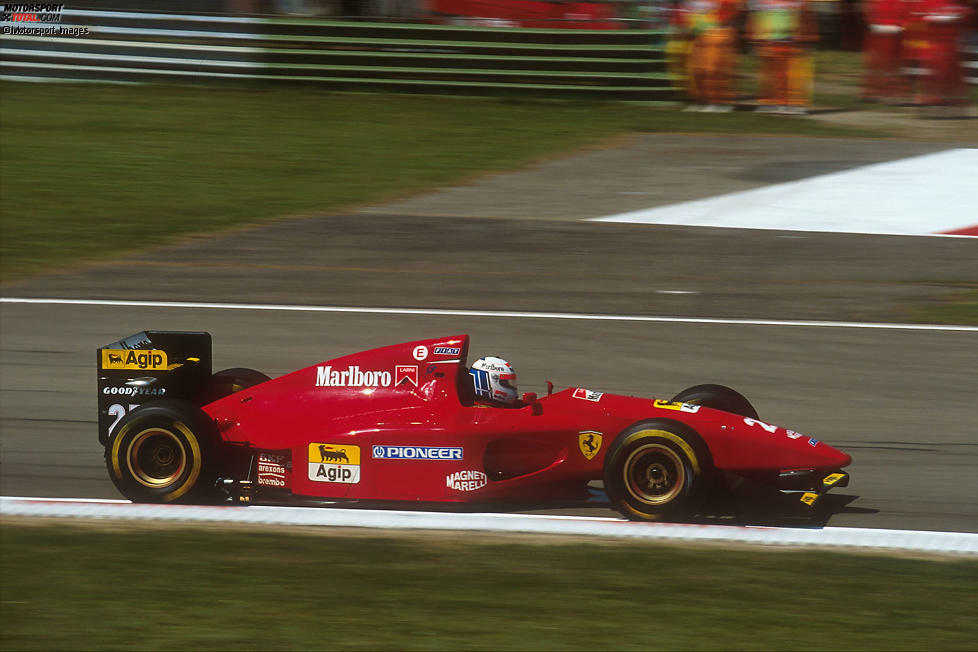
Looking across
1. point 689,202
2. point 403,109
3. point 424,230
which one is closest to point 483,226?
point 424,230

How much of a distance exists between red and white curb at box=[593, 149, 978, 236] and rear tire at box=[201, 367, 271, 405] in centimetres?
720

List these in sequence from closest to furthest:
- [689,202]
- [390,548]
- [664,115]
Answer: [390,548]
[689,202]
[664,115]

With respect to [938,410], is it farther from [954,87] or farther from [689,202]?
[954,87]

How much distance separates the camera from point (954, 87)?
20.3 m

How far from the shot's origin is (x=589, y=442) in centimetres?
705

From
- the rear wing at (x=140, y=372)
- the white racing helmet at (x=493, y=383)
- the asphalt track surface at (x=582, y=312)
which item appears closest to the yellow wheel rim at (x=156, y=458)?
the rear wing at (x=140, y=372)

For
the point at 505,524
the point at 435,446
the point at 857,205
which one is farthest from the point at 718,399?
the point at 857,205

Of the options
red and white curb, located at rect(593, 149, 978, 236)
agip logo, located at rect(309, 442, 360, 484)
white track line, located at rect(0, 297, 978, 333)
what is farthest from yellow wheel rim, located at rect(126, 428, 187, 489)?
red and white curb, located at rect(593, 149, 978, 236)

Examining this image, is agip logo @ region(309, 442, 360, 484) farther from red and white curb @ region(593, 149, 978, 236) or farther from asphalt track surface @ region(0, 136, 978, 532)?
red and white curb @ region(593, 149, 978, 236)

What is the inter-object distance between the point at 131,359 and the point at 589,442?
2711mm

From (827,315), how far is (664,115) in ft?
29.8

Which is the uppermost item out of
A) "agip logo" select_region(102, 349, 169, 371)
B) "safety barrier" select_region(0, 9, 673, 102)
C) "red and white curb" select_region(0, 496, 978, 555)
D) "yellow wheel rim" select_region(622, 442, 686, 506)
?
"safety barrier" select_region(0, 9, 673, 102)

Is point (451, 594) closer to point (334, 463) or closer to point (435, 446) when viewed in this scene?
point (435, 446)

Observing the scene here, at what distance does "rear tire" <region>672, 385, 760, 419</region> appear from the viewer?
24.9ft
